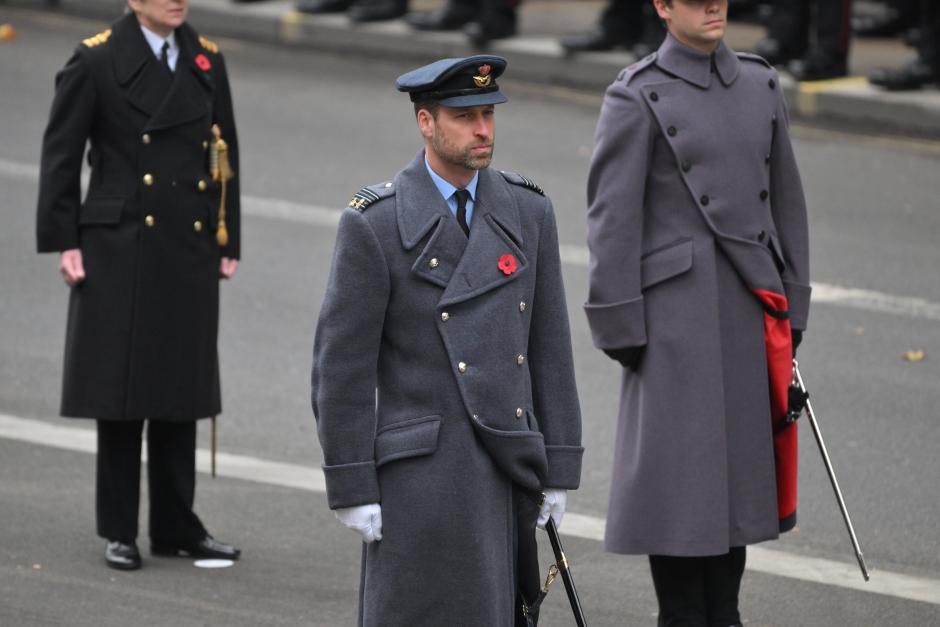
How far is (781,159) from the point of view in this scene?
5.87m

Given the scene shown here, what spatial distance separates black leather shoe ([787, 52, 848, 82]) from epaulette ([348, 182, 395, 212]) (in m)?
9.77

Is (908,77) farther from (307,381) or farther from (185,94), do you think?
(185,94)

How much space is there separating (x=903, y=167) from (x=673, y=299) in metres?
7.21

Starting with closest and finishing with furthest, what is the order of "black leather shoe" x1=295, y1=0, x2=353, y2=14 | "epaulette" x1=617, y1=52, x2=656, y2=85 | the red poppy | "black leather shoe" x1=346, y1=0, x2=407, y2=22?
the red poppy → "epaulette" x1=617, y1=52, x2=656, y2=85 → "black leather shoe" x1=346, y1=0, x2=407, y2=22 → "black leather shoe" x1=295, y1=0, x2=353, y2=14

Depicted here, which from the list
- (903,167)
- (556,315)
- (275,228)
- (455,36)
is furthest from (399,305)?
(455,36)

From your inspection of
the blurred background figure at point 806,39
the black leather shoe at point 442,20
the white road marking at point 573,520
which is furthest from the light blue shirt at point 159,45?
the black leather shoe at point 442,20

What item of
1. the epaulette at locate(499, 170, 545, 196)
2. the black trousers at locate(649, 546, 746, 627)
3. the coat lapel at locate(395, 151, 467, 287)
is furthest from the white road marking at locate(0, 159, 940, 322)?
the coat lapel at locate(395, 151, 467, 287)

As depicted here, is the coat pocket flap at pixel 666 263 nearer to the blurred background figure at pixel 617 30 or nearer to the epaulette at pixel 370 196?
the epaulette at pixel 370 196

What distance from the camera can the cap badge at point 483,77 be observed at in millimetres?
4730

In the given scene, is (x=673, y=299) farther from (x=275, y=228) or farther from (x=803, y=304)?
(x=275, y=228)

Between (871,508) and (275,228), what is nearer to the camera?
(871,508)

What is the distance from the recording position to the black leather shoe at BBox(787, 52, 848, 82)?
558 inches

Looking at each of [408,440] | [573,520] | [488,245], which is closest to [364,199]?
[488,245]

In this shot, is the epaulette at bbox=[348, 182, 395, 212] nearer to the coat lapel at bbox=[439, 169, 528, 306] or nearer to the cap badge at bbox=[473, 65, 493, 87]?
the coat lapel at bbox=[439, 169, 528, 306]
